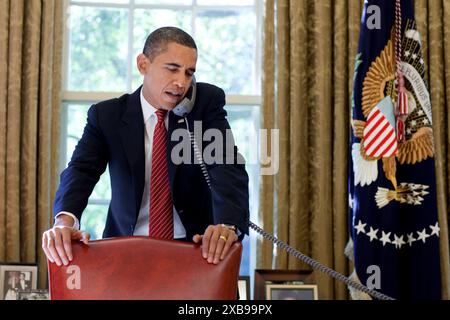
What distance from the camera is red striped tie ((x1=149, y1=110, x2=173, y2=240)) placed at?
226cm

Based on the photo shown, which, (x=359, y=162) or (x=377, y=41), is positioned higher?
(x=377, y=41)

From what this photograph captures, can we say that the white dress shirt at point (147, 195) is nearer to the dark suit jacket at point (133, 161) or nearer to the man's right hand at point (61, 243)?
the dark suit jacket at point (133, 161)

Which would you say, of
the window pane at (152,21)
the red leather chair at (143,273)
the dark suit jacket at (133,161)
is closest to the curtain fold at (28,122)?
the window pane at (152,21)

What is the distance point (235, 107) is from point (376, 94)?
0.89 metres

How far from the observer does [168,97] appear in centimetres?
232

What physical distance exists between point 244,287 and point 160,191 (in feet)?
4.80

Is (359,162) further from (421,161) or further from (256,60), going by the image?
(256,60)

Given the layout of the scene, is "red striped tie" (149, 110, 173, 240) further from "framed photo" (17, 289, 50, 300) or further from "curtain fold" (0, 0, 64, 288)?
"curtain fold" (0, 0, 64, 288)

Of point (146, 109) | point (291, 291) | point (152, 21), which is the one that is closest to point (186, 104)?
point (146, 109)

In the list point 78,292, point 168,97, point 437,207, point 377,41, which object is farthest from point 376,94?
point 78,292

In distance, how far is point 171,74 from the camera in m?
2.31

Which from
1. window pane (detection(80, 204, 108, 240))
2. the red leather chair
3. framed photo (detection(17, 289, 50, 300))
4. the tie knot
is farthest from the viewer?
window pane (detection(80, 204, 108, 240))

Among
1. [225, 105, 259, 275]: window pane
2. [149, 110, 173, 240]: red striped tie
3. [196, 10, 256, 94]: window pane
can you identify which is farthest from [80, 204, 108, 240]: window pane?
[149, 110, 173, 240]: red striped tie

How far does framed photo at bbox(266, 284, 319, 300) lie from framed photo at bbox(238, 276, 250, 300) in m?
0.22
